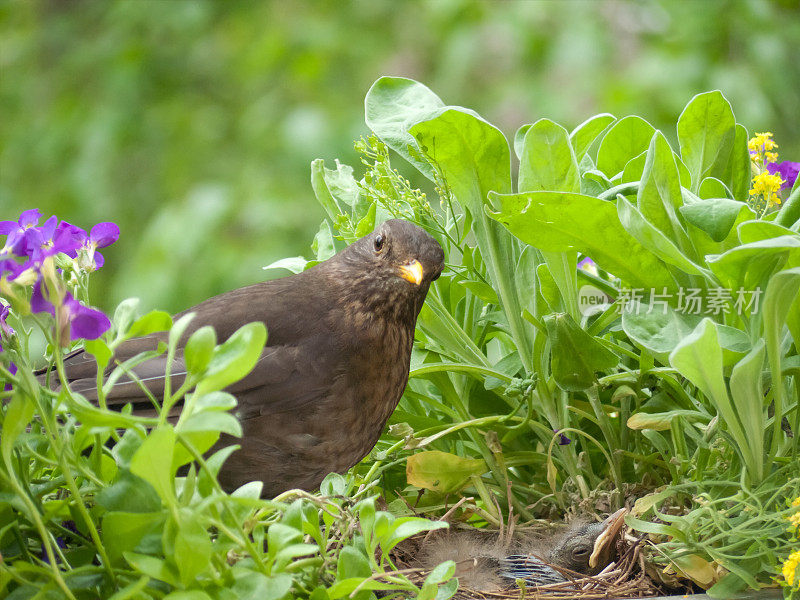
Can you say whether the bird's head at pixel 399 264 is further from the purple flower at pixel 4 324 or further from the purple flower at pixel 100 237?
the purple flower at pixel 4 324

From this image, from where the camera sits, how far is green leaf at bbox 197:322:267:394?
54cm

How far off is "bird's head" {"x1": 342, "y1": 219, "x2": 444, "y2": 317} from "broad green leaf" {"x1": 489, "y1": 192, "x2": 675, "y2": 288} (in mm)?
120

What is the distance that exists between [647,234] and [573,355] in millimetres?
173

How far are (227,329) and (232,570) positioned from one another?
466mm

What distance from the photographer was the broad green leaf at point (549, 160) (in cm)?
96

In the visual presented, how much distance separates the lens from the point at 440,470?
1.00 meters

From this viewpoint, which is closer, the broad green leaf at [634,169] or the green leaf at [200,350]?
the green leaf at [200,350]

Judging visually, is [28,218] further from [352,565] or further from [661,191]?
[661,191]

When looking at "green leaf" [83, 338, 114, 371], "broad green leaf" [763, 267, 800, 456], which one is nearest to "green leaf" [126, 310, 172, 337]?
"green leaf" [83, 338, 114, 371]

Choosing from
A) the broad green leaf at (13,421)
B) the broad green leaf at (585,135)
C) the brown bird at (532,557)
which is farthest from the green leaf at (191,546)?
the broad green leaf at (585,135)

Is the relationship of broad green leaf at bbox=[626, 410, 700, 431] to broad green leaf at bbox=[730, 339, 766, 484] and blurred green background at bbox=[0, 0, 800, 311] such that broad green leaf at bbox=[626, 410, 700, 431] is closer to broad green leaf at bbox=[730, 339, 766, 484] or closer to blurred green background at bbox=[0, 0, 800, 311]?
broad green leaf at bbox=[730, 339, 766, 484]

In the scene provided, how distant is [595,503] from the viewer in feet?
3.28

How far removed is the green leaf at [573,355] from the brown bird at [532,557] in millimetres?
143

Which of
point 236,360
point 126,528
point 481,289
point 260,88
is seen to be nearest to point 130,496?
point 126,528
